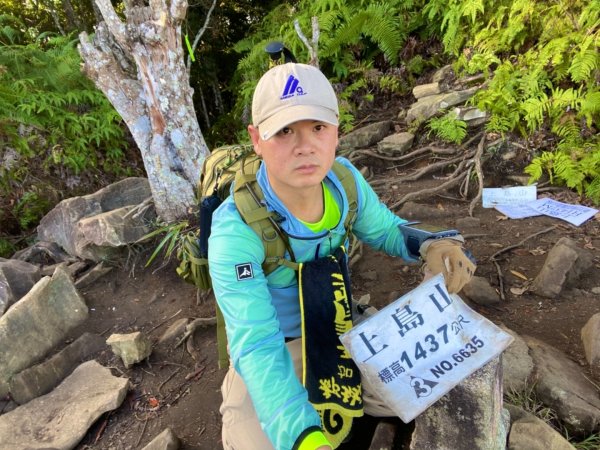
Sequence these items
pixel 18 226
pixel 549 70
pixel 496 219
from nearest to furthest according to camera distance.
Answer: pixel 496 219 → pixel 549 70 → pixel 18 226

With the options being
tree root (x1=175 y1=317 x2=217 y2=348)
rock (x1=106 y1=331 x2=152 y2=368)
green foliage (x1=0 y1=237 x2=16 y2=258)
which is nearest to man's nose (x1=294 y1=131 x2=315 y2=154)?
tree root (x1=175 y1=317 x2=217 y2=348)

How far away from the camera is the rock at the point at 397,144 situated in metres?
5.53

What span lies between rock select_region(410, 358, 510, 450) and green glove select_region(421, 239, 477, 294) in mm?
398

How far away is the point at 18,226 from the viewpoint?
5.95 metres

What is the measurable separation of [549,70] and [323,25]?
3.33 m

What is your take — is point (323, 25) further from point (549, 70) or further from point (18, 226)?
point (18, 226)

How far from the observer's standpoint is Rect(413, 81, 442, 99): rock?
6051 millimetres

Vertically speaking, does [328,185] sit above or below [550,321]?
above

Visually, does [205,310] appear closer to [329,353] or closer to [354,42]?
[329,353]

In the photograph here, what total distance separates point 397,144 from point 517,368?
11.8 feet

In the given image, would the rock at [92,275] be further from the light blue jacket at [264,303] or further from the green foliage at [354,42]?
the green foliage at [354,42]

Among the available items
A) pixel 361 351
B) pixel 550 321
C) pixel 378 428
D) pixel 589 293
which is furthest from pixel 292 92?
pixel 589 293

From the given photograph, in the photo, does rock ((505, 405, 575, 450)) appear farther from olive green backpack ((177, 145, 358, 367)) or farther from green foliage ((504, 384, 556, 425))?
olive green backpack ((177, 145, 358, 367))

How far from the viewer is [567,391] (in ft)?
7.67
